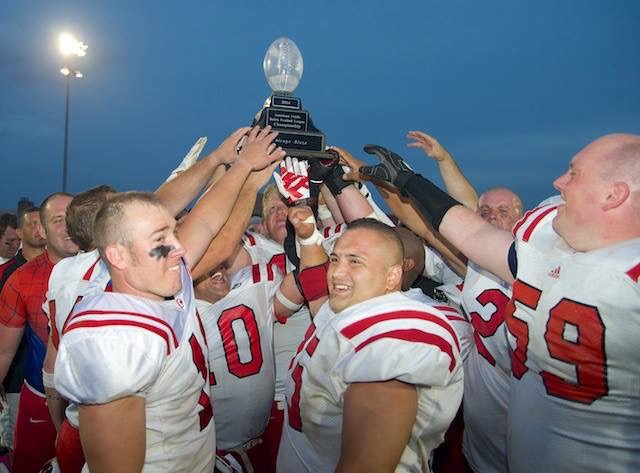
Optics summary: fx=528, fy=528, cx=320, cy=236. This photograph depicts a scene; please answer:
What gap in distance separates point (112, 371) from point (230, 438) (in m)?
1.69

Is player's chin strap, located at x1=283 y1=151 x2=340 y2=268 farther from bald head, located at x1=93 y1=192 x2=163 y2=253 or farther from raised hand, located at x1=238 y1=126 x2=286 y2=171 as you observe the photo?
bald head, located at x1=93 y1=192 x2=163 y2=253

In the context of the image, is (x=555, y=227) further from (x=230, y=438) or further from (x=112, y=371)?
(x=230, y=438)

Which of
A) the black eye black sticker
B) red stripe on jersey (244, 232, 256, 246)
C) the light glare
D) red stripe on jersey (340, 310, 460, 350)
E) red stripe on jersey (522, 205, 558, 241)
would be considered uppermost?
the light glare

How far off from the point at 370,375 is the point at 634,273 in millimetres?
914

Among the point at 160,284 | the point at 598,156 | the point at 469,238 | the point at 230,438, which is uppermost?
the point at 598,156

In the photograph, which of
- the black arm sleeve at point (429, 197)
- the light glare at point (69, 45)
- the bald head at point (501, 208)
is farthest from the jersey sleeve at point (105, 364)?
the light glare at point (69, 45)

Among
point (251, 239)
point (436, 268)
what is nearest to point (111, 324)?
point (251, 239)

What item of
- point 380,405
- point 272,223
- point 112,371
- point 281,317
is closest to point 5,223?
point 272,223

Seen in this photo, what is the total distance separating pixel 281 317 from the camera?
132 inches

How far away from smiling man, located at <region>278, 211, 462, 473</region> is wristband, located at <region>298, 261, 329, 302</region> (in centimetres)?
45

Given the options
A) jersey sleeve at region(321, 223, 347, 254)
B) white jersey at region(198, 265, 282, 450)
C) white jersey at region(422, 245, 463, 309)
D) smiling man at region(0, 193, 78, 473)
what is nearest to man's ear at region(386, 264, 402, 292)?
white jersey at region(198, 265, 282, 450)

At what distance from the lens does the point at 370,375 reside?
165 centimetres

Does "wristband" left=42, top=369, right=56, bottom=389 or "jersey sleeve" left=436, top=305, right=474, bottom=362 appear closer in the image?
"wristband" left=42, top=369, right=56, bottom=389

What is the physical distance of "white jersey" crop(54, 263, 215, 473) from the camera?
164 centimetres
